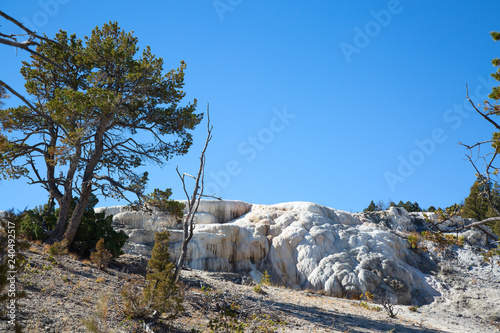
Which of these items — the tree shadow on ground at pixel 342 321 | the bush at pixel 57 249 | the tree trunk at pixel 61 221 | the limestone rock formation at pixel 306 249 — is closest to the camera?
the tree shadow on ground at pixel 342 321

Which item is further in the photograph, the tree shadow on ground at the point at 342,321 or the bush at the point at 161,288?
the tree shadow on ground at the point at 342,321

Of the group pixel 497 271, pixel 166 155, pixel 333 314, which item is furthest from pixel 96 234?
pixel 497 271

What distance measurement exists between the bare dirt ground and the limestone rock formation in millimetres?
4148

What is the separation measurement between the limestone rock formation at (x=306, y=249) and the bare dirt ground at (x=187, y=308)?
4148mm

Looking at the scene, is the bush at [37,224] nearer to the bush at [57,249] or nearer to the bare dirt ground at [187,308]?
the bare dirt ground at [187,308]

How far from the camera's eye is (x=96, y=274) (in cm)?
1055

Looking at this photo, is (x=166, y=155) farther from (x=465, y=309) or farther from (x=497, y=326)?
(x=465, y=309)

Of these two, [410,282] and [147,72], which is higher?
[147,72]

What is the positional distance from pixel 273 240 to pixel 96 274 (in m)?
13.4

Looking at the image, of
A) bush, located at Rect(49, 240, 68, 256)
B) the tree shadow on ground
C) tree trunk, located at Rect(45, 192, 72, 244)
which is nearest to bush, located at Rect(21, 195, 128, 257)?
tree trunk, located at Rect(45, 192, 72, 244)

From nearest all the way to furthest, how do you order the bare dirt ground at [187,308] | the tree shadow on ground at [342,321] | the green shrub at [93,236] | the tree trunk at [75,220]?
the bare dirt ground at [187,308] → the tree shadow on ground at [342,321] → the tree trunk at [75,220] → the green shrub at [93,236]

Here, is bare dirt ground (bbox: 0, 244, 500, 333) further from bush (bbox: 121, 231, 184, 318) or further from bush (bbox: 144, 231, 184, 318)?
bush (bbox: 144, 231, 184, 318)

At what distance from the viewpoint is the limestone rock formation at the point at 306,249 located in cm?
1972

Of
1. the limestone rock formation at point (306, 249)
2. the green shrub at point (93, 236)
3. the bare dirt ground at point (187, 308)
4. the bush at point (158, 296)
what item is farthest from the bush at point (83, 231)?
the bush at point (158, 296)
